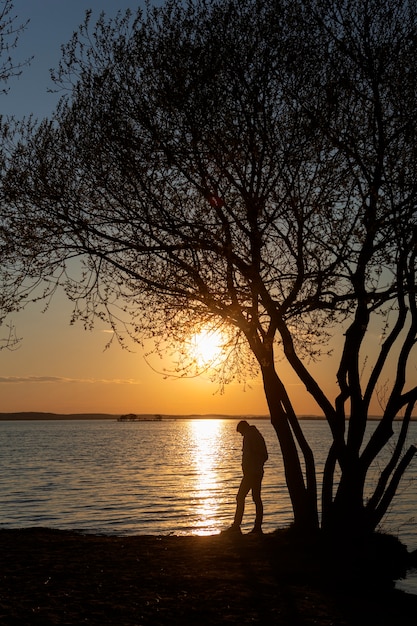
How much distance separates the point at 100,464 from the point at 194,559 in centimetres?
6454

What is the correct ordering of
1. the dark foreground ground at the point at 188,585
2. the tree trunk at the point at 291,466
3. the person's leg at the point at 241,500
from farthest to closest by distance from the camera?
the person's leg at the point at 241,500, the tree trunk at the point at 291,466, the dark foreground ground at the point at 188,585

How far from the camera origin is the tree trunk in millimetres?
18281

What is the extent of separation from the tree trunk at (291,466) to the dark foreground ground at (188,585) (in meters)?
0.68

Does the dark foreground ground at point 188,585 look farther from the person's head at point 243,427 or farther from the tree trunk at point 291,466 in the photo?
the person's head at point 243,427

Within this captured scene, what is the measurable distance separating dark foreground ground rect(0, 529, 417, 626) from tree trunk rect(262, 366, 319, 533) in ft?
2.24

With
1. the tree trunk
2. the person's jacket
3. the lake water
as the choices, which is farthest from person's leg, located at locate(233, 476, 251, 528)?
the lake water

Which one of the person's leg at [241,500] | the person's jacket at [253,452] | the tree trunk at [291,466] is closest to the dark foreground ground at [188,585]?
the tree trunk at [291,466]

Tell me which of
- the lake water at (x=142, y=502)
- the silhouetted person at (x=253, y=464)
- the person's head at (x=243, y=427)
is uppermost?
the person's head at (x=243, y=427)

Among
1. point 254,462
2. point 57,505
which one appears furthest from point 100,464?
point 254,462

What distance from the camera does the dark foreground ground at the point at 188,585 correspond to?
10875 mm

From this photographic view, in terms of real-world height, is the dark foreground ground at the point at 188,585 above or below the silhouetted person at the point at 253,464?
below

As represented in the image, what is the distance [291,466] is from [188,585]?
248 inches

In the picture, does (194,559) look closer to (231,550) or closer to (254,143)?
(231,550)

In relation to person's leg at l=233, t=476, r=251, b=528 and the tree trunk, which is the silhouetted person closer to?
person's leg at l=233, t=476, r=251, b=528
